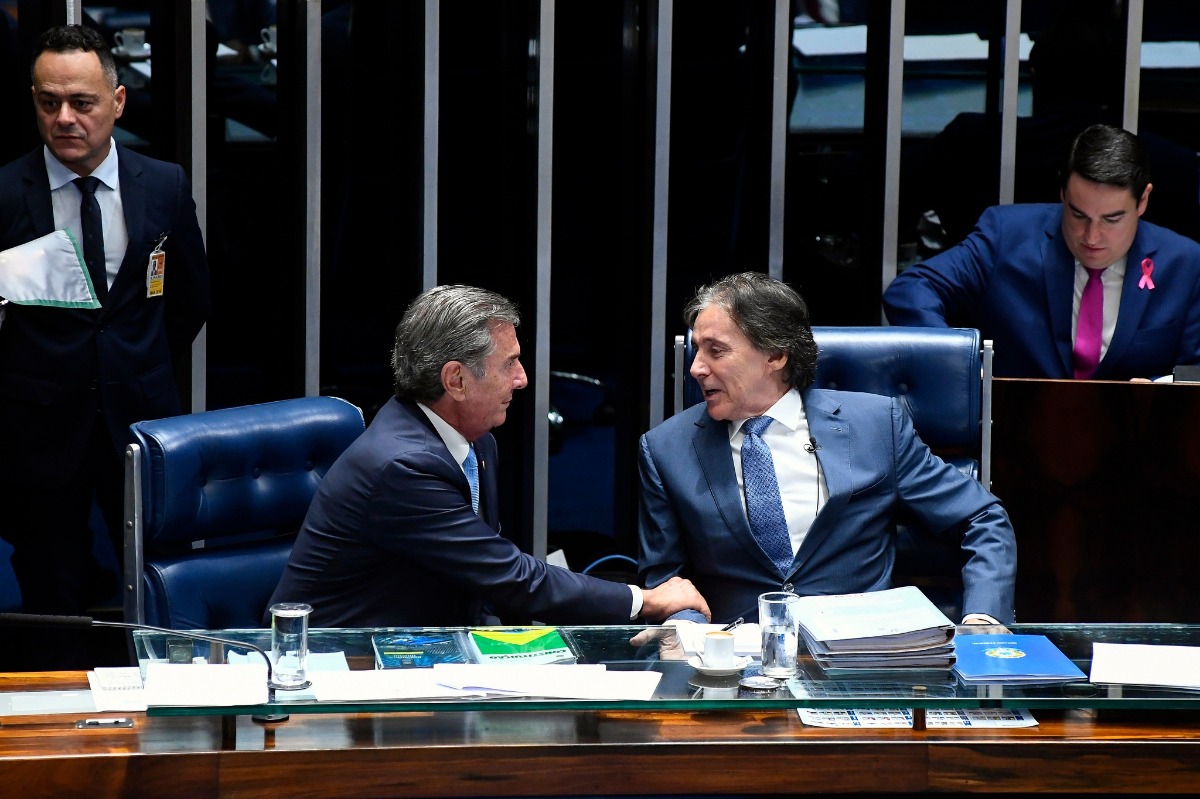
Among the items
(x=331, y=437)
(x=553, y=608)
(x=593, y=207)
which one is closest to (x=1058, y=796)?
(x=553, y=608)

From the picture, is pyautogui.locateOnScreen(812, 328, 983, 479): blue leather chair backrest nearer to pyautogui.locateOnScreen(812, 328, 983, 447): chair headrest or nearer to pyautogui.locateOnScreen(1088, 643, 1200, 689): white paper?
pyautogui.locateOnScreen(812, 328, 983, 447): chair headrest

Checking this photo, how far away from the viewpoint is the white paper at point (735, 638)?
225 centimetres

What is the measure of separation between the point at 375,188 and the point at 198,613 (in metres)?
1.98

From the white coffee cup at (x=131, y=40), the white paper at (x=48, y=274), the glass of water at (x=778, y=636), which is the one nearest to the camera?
the glass of water at (x=778, y=636)

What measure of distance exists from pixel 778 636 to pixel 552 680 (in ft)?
1.04

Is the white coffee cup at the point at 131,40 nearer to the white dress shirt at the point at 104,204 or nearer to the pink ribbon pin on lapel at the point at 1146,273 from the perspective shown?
the white dress shirt at the point at 104,204

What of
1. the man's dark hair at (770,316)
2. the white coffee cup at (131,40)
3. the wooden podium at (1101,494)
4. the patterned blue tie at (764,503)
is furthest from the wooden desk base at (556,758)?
the white coffee cup at (131,40)

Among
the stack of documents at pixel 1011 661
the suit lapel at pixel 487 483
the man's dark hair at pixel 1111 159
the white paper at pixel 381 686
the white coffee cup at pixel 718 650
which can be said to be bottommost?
the white paper at pixel 381 686

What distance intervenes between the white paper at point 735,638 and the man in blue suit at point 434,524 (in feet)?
1.66

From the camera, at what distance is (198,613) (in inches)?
113

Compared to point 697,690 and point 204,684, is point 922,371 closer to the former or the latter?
point 697,690

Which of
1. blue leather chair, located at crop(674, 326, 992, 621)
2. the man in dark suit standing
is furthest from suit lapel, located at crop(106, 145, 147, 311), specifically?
blue leather chair, located at crop(674, 326, 992, 621)

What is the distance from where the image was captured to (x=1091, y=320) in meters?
3.95

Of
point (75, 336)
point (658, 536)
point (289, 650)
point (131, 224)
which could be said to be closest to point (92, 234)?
point (131, 224)
